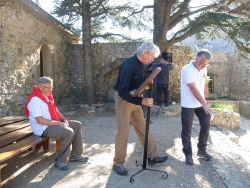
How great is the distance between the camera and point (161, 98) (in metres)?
9.51

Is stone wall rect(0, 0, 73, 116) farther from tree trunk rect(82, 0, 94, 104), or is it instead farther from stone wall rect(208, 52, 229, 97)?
stone wall rect(208, 52, 229, 97)

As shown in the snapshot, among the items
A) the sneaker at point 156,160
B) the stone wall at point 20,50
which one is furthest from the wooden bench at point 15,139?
the stone wall at point 20,50

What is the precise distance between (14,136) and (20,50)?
5.03 m

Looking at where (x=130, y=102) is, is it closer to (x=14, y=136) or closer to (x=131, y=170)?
(x=131, y=170)

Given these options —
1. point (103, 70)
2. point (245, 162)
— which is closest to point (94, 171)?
point (245, 162)

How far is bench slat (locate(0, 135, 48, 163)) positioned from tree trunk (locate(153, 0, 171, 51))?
227 inches

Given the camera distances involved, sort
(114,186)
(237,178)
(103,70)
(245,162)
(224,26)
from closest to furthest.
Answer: (114,186)
(237,178)
(245,162)
(224,26)
(103,70)

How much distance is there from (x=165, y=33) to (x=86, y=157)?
18.6 feet

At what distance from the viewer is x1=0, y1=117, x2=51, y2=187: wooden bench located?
386cm

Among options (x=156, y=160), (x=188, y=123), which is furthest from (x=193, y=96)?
(x=156, y=160)

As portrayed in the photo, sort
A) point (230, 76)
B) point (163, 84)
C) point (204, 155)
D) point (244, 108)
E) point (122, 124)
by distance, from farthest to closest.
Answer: point (230, 76) → point (244, 108) → point (163, 84) → point (204, 155) → point (122, 124)

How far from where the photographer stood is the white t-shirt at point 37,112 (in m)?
4.43

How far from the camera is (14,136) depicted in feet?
15.1

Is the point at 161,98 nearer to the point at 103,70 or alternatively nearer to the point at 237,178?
the point at 103,70
